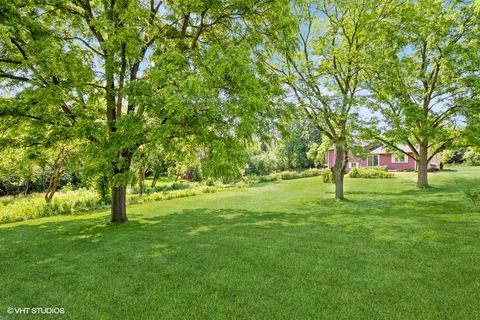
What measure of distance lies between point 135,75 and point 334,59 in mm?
10676

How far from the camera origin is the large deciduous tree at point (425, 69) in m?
17.2

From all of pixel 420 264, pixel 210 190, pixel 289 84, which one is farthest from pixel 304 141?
pixel 420 264

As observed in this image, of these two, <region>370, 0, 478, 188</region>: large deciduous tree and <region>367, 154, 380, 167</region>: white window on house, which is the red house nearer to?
<region>367, 154, 380, 167</region>: white window on house

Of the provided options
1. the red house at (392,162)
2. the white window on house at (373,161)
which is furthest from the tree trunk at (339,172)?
the white window on house at (373,161)

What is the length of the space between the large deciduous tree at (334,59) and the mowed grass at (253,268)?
663 centimetres

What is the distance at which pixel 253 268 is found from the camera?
6.03 meters

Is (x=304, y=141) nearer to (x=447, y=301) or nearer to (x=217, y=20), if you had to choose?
(x=217, y=20)

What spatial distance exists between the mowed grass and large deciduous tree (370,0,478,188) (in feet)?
27.9

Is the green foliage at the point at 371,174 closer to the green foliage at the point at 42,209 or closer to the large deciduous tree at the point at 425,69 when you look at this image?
the large deciduous tree at the point at 425,69

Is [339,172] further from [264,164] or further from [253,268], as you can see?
[264,164]

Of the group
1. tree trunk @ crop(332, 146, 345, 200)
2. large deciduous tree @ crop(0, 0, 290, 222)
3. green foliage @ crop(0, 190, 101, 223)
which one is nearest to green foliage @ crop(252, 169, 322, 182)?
tree trunk @ crop(332, 146, 345, 200)

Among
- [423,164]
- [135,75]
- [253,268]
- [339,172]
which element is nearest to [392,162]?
[423,164]

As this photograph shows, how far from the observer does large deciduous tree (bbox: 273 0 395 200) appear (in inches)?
603

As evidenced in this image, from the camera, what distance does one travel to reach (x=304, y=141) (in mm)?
53500
